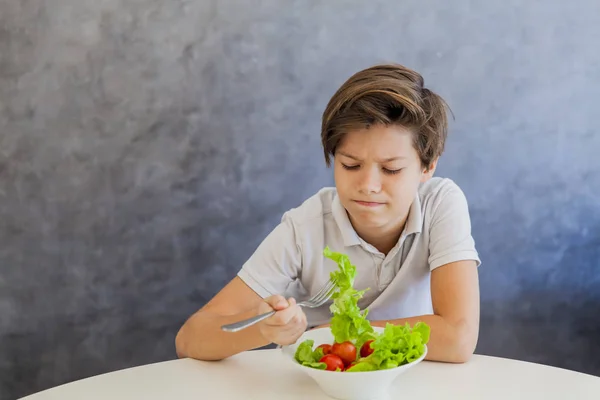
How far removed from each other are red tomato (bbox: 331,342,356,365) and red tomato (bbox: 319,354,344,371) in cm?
2

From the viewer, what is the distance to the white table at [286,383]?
128 cm

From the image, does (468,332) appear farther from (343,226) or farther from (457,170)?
(457,170)

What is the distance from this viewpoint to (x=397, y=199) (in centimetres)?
156

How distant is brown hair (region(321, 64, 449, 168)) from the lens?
5.04 feet

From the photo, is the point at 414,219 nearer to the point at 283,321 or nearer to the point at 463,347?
the point at 463,347

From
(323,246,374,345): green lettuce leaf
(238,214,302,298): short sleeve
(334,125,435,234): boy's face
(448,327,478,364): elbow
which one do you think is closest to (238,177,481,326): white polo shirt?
(238,214,302,298): short sleeve

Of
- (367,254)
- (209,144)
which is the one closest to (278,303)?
(367,254)

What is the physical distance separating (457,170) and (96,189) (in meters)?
1.13

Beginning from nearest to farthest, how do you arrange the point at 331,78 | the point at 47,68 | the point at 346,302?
1. the point at 346,302
2. the point at 47,68
3. the point at 331,78

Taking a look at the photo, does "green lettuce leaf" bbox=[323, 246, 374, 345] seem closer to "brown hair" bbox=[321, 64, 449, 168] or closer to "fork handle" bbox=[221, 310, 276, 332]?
"fork handle" bbox=[221, 310, 276, 332]

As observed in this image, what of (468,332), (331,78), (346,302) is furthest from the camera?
(331,78)

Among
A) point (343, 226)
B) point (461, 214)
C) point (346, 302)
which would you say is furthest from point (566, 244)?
point (346, 302)

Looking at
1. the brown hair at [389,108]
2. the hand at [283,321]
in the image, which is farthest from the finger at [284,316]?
the brown hair at [389,108]

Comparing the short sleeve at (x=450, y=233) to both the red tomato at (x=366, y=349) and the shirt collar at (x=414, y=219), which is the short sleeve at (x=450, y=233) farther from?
the red tomato at (x=366, y=349)
